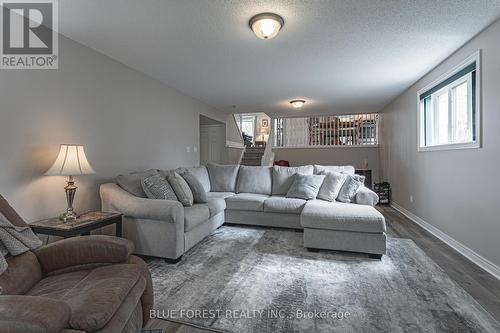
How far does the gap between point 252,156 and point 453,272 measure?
264 inches

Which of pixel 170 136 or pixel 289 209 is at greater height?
pixel 170 136

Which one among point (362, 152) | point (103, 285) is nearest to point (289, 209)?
point (103, 285)

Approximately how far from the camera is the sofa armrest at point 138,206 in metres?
2.58

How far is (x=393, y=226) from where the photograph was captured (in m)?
3.98

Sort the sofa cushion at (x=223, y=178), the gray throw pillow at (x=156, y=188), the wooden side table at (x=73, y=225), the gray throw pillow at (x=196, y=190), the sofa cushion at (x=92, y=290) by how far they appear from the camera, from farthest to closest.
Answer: the sofa cushion at (x=223, y=178) → the gray throw pillow at (x=196, y=190) → the gray throw pillow at (x=156, y=188) → the wooden side table at (x=73, y=225) → the sofa cushion at (x=92, y=290)

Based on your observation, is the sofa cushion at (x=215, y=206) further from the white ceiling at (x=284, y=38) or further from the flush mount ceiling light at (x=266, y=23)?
the flush mount ceiling light at (x=266, y=23)

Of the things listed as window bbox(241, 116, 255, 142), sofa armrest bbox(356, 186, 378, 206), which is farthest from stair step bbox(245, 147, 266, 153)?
sofa armrest bbox(356, 186, 378, 206)

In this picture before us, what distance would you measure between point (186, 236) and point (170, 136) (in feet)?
7.85

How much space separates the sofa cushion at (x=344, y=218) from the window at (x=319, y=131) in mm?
5064

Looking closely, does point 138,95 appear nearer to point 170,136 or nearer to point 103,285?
point 170,136

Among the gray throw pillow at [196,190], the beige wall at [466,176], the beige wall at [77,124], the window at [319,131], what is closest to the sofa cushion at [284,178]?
the gray throw pillow at [196,190]

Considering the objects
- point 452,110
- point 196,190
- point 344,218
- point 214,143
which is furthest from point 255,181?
point 214,143

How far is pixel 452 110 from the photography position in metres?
3.35

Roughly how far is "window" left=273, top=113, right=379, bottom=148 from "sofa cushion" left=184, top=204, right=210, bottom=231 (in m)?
5.27
